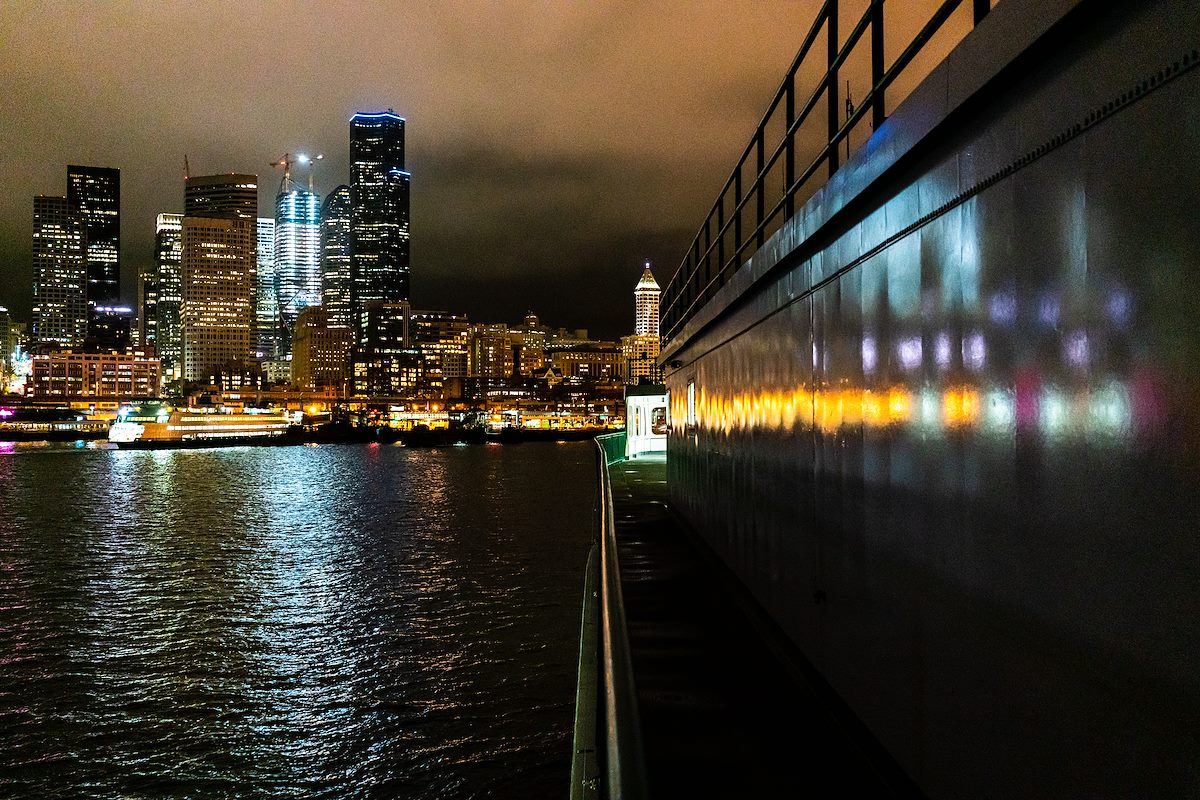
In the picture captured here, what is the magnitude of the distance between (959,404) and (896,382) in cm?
97

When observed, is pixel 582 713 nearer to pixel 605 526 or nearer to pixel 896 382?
pixel 605 526

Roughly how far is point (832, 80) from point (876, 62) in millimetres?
1049

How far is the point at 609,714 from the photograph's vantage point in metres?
2.78

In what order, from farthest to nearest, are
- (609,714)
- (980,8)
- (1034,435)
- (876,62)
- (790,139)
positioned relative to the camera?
(790,139) → (876,62) → (980,8) → (1034,435) → (609,714)

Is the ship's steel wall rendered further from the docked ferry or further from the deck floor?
the docked ferry

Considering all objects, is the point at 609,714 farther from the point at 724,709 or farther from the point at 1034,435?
the point at 724,709

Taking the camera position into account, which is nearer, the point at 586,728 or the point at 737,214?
the point at 586,728

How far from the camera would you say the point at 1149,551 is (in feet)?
9.50

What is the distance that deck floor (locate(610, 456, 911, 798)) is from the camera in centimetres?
559

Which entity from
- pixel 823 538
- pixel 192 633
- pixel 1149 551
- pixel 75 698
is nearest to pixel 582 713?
pixel 823 538

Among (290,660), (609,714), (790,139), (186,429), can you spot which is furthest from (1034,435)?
(186,429)

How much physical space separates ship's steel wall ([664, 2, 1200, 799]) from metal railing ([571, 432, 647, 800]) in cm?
170

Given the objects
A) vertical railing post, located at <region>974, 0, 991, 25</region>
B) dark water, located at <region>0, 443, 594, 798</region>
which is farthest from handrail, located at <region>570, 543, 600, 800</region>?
vertical railing post, located at <region>974, 0, 991, 25</region>

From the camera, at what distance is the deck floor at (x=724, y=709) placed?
5594 millimetres
